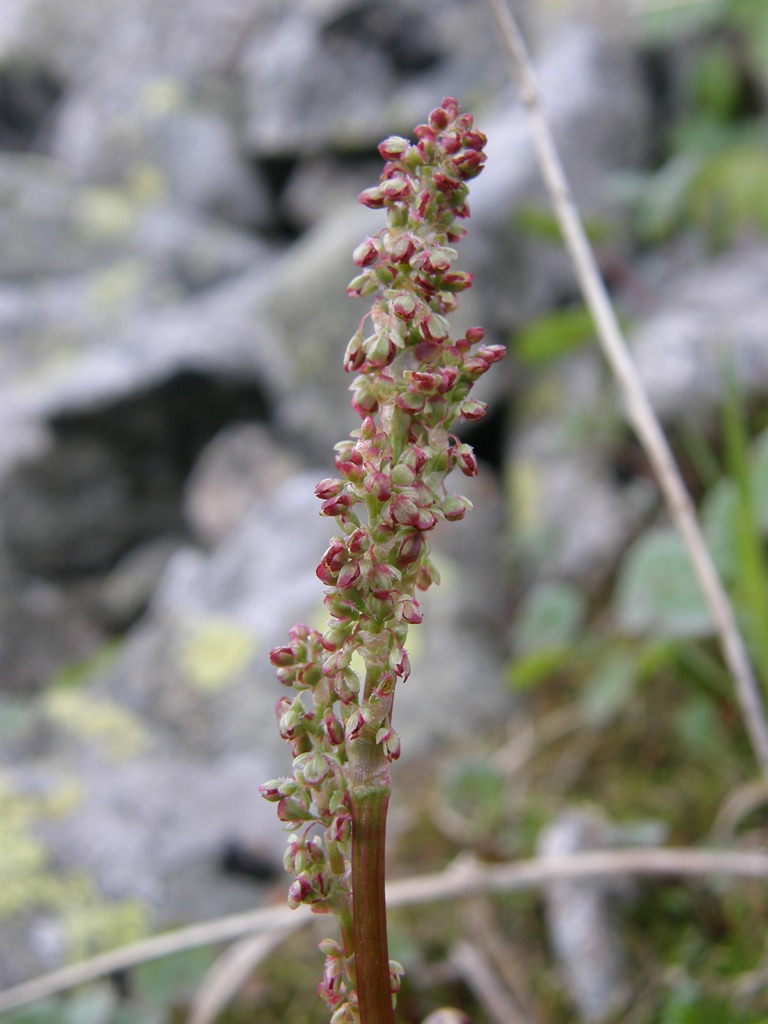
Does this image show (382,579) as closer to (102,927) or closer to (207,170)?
(102,927)

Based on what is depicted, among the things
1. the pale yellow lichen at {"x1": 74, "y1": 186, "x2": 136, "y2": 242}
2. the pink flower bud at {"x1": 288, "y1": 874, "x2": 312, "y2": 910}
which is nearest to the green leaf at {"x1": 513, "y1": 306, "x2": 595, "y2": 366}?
the pink flower bud at {"x1": 288, "y1": 874, "x2": 312, "y2": 910}

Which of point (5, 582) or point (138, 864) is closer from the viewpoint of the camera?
point (138, 864)

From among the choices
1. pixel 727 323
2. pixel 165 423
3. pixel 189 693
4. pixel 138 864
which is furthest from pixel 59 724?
pixel 727 323

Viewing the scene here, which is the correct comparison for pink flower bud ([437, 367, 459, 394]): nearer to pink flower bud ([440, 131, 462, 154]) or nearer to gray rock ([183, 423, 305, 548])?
pink flower bud ([440, 131, 462, 154])

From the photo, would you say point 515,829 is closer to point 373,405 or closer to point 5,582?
point 373,405

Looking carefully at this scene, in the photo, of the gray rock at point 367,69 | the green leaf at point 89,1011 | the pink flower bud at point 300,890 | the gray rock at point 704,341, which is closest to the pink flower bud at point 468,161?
the pink flower bud at point 300,890

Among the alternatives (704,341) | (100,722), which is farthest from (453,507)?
Answer: (704,341)

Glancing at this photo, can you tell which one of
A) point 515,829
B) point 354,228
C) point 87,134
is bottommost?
point 515,829

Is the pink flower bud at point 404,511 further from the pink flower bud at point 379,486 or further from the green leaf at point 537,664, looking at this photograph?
the green leaf at point 537,664
